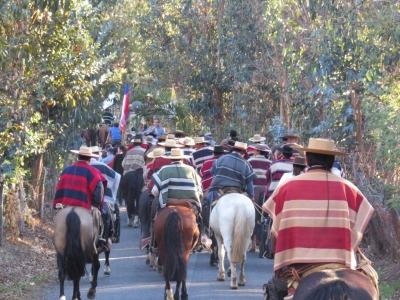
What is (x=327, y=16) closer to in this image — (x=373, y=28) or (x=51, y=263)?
(x=373, y=28)

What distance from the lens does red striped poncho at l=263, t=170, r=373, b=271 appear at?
22.7 feet

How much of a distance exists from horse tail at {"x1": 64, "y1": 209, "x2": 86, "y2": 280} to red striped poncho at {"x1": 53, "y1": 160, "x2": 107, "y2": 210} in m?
0.26

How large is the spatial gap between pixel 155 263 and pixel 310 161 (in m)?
8.61

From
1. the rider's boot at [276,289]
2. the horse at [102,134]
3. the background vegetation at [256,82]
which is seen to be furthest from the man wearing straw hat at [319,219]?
the horse at [102,134]

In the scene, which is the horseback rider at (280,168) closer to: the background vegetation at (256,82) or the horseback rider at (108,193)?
the background vegetation at (256,82)

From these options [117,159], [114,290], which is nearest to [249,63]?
[117,159]

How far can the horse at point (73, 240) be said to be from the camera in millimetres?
11633

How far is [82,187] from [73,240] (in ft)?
2.74

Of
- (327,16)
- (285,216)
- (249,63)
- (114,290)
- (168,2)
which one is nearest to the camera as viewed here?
(285,216)

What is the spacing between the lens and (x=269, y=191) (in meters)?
15.7

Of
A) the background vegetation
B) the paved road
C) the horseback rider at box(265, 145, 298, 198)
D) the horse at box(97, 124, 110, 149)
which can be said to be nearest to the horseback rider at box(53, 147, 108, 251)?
the paved road

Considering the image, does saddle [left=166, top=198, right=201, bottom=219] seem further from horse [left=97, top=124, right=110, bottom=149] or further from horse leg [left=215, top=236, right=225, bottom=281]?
horse [left=97, top=124, right=110, bottom=149]

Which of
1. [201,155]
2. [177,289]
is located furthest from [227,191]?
[201,155]

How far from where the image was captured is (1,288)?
42.4 ft
